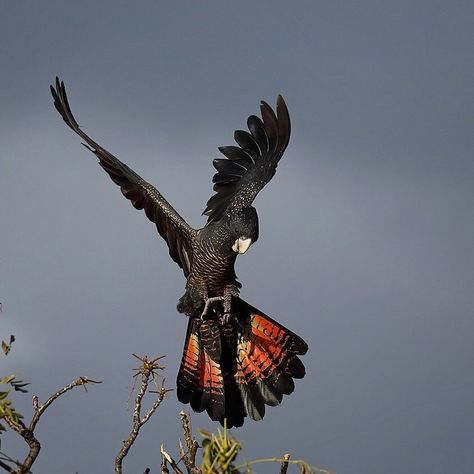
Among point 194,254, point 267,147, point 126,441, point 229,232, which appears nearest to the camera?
point 126,441

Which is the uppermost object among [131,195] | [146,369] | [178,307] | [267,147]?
[267,147]

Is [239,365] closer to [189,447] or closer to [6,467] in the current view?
[189,447]

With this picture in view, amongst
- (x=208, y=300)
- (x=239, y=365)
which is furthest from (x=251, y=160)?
(x=239, y=365)

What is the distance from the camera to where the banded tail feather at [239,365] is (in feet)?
18.6

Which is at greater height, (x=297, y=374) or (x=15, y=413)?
(x=297, y=374)

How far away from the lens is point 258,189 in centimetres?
567

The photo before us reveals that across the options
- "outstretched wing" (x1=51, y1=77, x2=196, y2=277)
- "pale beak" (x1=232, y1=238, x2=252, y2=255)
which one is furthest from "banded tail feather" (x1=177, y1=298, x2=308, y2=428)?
"pale beak" (x1=232, y1=238, x2=252, y2=255)

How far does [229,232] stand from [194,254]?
0.45m

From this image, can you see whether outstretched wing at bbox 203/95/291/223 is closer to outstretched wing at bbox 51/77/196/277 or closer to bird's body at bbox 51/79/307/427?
bird's body at bbox 51/79/307/427

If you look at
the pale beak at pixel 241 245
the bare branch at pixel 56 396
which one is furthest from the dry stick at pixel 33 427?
the pale beak at pixel 241 245

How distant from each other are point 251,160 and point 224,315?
50.5 inches

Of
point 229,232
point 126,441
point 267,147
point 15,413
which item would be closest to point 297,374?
point 229,232

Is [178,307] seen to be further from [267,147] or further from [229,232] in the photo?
[267,147]

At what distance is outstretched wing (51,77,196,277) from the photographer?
5582 mm
